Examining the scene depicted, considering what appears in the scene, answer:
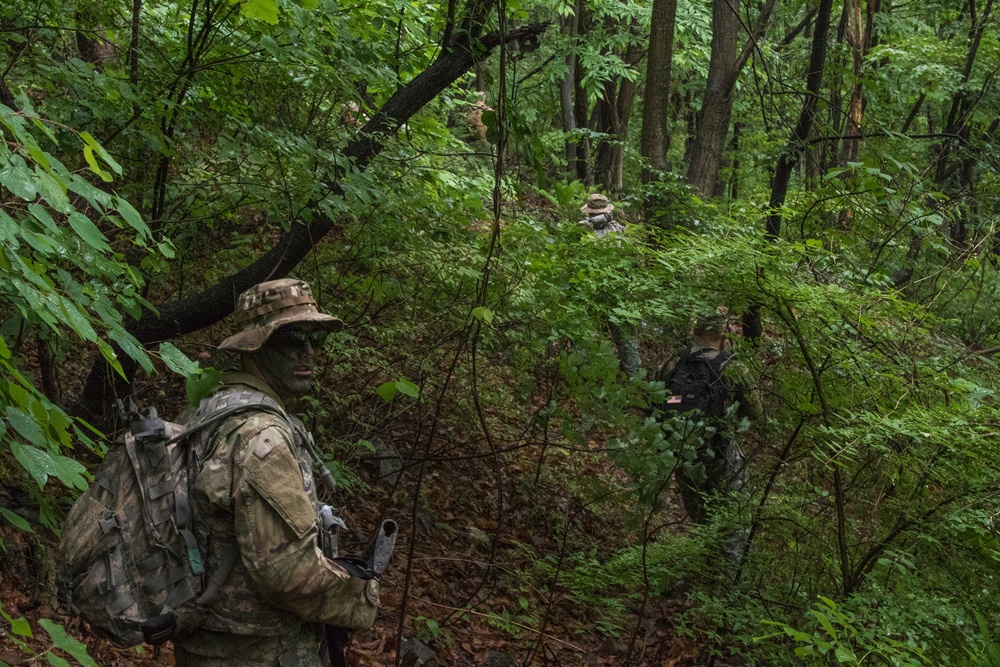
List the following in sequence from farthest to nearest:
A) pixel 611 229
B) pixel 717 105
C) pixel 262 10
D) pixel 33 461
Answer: pixel 611 229 → pixel 717 105 → pixel 262 10 → pixel 33 461

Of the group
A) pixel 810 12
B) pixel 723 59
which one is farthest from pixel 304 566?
pixel 810 12

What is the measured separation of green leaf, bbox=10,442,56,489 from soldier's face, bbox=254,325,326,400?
3.64 ft

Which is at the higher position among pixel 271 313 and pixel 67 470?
pixel 271 313

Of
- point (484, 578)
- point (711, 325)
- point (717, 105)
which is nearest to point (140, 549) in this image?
point (484, 578)

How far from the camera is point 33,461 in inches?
86.0

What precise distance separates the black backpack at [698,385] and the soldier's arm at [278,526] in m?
3.86

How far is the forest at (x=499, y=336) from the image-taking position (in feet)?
13.3

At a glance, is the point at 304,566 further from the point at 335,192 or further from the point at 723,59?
the point at 723,59

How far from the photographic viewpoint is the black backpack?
634 cm

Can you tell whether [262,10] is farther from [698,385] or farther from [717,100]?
[717,100]

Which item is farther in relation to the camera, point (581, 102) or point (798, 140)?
point (581, 102)

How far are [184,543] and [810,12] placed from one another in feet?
61.7

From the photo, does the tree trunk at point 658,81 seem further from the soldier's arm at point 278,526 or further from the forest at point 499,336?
the soldier's arm at point 278,526

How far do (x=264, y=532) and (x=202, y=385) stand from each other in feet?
2.17
